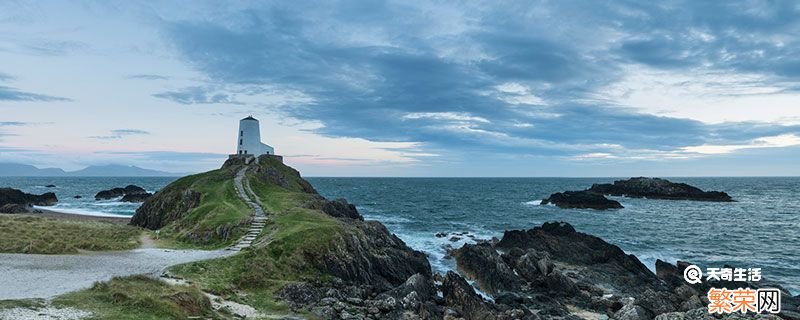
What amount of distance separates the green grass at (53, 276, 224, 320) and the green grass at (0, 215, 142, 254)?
1250 centimetres

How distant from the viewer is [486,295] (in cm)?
3581

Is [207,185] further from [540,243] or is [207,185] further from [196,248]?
[540,243]

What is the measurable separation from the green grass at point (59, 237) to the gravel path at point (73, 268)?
1.55m

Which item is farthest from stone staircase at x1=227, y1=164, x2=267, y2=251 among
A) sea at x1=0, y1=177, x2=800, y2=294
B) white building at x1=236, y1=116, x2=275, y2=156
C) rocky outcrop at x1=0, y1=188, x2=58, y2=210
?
rocky outcrop at x1=0, y1=188, x2=58, y2=210

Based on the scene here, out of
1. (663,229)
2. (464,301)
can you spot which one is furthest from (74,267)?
(663,229)

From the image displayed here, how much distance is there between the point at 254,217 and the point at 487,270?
2056 cm

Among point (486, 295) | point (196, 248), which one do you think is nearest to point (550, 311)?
point (486, 295)

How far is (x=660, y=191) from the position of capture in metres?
148

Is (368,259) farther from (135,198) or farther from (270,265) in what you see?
(135,198)

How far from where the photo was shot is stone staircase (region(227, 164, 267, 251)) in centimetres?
3447

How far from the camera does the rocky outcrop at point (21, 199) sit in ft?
312

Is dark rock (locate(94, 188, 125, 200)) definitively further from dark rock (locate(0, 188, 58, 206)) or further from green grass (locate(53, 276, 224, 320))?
green grass (locate(53, 276, 224, 320))

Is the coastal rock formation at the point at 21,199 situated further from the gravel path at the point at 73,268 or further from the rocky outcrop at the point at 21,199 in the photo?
the gravel path at the point at 73,268

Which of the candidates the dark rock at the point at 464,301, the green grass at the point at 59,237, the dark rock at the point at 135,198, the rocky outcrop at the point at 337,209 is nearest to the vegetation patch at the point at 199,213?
the green grass at the point at 59,237
